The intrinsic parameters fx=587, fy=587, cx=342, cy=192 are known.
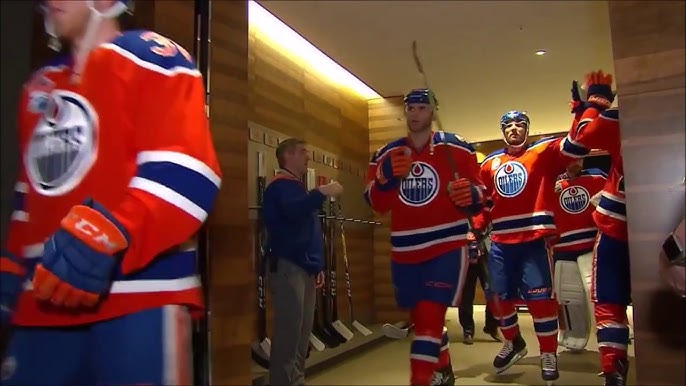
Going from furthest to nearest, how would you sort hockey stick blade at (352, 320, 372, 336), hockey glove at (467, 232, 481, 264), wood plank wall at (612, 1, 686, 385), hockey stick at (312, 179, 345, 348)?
hockey stick blade at (352, 320, 372, 336)
hockey stick at (312, 179, 345, 348)
hockey glove at (467, 232, 481, 264)
wood plank wall at (612, 1, 686, 385)

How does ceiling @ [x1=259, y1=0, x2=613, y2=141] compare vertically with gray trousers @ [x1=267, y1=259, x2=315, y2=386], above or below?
above

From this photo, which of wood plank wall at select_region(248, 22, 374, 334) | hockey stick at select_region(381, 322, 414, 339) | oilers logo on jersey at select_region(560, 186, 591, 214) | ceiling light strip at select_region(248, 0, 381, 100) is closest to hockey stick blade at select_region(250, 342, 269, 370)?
wood plank wall at select_region(248, 22, 374, 334)

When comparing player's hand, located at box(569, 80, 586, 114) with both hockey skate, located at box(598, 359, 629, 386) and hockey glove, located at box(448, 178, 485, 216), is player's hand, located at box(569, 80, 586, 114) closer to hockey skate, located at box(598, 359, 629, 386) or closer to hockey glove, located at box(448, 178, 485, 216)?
hockey glove, located at box(448, 178, 485, 216)

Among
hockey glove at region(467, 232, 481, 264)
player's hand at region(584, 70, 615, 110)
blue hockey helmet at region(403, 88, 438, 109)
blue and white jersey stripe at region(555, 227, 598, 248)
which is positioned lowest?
hockey glove at region(467, 232, 481, 264)

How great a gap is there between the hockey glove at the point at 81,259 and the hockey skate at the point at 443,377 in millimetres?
1886

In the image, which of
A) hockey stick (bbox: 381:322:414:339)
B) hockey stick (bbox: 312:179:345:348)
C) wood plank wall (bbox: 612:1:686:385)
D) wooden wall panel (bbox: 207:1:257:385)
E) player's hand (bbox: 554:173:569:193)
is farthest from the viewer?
hockey stick (bbox: 312:179:345:348)

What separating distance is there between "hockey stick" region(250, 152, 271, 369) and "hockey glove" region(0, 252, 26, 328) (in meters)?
1.59

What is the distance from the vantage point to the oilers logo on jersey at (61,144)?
0.86 meters

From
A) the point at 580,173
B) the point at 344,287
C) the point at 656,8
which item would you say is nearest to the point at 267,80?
the point at 344,287

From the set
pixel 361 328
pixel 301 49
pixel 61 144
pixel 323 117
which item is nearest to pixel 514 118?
pixel 323 117

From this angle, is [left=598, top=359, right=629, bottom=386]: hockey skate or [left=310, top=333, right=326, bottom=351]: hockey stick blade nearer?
[left=598, top=359, right=629, bottom=386]: hockey skate

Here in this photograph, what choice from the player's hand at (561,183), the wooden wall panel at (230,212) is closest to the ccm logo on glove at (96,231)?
the wooden wall panel at (230,212)

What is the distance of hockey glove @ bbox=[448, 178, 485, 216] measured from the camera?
2.17 metres

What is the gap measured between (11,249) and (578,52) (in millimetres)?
3679
